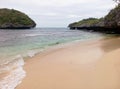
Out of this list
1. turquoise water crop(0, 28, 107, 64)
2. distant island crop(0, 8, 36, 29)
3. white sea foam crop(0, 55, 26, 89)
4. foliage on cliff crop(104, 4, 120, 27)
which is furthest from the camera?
distant island crop(0, 8, 36, 29)

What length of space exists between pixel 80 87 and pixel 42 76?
2119mm

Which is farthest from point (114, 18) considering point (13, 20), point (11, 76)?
point (13, 20)

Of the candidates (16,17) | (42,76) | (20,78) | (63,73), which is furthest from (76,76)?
(16,17)

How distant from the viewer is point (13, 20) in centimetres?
10375

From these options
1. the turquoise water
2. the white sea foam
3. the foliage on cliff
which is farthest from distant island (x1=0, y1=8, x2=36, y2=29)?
the white sea foam

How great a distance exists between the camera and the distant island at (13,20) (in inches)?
3976

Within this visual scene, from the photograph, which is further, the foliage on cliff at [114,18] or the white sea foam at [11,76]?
the foliage on cliff at [114,18]

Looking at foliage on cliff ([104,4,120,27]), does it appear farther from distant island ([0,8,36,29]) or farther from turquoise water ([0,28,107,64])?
distant island ([0,8,36,29])

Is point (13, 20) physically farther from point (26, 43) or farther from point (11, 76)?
point (11, 76)

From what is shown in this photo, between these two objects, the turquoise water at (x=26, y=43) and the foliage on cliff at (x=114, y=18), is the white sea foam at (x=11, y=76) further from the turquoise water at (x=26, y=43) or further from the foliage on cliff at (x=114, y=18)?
the foliage on cliff at (x=114, y=18)

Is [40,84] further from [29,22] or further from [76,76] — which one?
[29,22]

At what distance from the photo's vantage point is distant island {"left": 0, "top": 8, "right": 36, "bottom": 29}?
10100 cm

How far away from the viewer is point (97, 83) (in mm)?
7453

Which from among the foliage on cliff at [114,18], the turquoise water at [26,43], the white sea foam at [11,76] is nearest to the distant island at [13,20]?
the turquoise water at [26,43]
